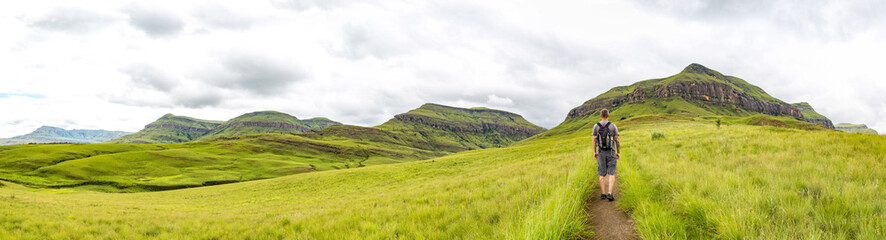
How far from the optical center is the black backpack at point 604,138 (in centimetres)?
1006

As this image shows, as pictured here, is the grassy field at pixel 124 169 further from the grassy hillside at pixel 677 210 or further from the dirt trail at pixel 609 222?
the dirt trail at pixel 609 222

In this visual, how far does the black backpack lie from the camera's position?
10064 millimetres

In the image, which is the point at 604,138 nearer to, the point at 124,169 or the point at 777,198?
the point at 777,198

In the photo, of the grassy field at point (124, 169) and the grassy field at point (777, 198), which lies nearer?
the grassy field at point (777, 198)

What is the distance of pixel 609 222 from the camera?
6.52 meters

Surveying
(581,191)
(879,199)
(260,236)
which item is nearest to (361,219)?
(260,236)

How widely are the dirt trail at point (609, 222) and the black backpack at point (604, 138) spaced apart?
91.6 inches

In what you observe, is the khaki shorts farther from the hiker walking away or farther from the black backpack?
the black backpack

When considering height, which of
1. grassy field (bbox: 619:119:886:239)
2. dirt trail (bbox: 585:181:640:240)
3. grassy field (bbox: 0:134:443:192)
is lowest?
grassy field (bbox: 0:134:443:192)

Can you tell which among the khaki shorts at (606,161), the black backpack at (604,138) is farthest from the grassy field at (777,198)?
the black backpack at (604,138)

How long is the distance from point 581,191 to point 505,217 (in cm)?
251

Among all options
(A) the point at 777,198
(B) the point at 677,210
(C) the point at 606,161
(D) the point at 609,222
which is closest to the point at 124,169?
(C) the point at 606,161

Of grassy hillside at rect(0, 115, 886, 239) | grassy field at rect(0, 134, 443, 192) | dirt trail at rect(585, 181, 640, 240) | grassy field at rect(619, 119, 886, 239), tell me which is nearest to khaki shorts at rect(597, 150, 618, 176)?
grassy hillside at rect(0, 115, 886, 239)

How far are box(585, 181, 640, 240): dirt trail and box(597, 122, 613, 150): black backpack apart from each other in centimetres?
233
